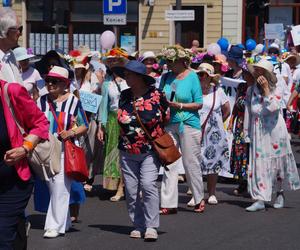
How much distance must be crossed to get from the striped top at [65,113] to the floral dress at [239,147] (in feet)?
10.2

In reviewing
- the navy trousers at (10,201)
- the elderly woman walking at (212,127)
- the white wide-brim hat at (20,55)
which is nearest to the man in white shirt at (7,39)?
the navy trousers at (10,201)

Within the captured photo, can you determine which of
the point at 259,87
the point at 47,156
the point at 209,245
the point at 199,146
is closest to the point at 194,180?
the point at 199,146

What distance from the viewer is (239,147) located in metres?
12.4

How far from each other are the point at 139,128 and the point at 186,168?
1923mm

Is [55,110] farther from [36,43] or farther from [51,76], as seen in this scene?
[36,43]

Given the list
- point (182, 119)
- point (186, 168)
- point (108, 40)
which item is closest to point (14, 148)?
point (182, 119)

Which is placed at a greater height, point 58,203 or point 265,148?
point 265,148

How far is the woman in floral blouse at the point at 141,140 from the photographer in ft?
29.9

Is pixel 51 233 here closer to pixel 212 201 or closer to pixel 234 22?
pixel 212 201

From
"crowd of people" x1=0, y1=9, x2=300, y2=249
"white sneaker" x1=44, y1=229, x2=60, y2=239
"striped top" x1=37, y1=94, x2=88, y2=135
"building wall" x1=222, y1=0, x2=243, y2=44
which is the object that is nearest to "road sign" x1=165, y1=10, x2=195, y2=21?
"crowd of people" x1=0, y1=9, x2=300, y2=249

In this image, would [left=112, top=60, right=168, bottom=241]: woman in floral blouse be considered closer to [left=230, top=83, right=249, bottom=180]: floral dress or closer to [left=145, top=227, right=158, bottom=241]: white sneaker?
[left=145, top=227, right=158, bottom=241]: white sneaker

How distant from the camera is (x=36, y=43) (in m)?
35.2

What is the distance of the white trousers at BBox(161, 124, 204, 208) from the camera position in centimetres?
1073

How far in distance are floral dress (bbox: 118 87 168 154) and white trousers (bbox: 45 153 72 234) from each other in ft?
2.22
